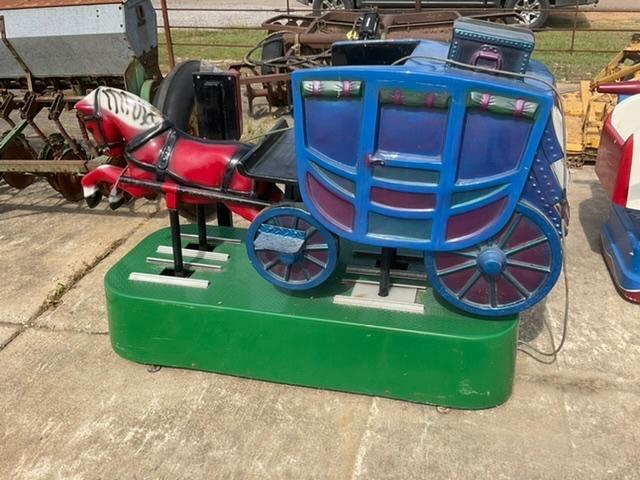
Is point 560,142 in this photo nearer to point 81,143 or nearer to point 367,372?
point 367,372

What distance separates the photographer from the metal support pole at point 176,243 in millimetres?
2987

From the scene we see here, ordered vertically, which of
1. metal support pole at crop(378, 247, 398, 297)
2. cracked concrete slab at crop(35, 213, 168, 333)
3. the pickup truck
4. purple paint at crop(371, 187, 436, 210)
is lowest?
cracked concrete slab at crop(35, 213, 168, 333)

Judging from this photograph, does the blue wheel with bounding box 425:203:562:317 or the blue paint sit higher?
the blue wheel with bounding box 425:203:562:317

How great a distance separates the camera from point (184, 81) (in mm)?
4152

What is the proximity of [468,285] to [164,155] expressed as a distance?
143 cm

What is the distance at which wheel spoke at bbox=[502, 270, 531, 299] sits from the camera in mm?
2508

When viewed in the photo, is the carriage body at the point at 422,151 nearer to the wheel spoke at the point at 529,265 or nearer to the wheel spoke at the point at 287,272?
the wheel spoke at the point at 529,265

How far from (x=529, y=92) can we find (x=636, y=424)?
1476 mm

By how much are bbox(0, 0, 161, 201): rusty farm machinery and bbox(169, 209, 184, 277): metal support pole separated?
1472mm

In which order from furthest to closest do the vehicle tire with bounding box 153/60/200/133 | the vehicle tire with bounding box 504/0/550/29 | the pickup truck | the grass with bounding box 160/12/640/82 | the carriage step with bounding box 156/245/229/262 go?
the vehicle tire with bounding box 504/0/550/29, the pickup truck, the grass with bounding box 160/12/640/82, the vehicle tire with bounding box 153/60/200/133, the carriage step with bounding box 156/245/229/262

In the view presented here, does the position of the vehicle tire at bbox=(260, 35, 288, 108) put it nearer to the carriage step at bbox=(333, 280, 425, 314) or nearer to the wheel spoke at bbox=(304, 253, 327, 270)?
the carriage step at bbox=(333, 280, 425, 314)

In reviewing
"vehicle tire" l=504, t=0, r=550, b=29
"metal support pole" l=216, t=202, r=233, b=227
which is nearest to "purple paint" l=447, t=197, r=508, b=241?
"metal support pole" l=216, t=202, r=233, b=227

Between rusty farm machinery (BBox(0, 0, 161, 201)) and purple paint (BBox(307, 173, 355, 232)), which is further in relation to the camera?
rusty farm machinery (BBox(0, 0, 161, 201))

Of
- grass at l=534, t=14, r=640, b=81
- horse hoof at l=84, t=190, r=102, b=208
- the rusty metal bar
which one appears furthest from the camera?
grass at l=534, t=14, r=640, b=81
